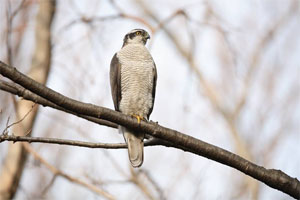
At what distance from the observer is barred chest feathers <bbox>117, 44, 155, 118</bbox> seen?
5141mm

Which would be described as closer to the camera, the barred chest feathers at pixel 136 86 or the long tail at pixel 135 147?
the long tail at pixel 135 147

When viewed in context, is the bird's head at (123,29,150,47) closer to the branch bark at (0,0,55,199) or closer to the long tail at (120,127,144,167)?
the branch bark at (0,0,55,199)

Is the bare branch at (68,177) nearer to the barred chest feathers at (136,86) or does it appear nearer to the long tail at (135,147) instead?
the long tail at (135,147)

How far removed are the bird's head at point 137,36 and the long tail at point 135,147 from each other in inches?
74.5

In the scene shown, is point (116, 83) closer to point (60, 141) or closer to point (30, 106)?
point (30, 106)

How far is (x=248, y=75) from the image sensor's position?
10086 millimetres

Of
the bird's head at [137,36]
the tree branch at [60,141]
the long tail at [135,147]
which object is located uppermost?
the bird's head at [137,36]

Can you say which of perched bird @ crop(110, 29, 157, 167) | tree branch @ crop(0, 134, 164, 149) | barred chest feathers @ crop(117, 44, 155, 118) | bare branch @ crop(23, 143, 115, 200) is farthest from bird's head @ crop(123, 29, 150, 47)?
tree branch @ crop(0, 134, 164, 149)

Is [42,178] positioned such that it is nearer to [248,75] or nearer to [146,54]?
[146,54]

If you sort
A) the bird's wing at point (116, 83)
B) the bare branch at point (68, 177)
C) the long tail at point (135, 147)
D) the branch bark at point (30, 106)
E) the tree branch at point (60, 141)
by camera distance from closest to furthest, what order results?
1. the tree branch at point (60, 141)
2. the long tail at point (135, 147)
3. the bare branch at point (68, 177)
4. the bird's wing at point (116, 83)
5. the branch bark at point (30, 106)

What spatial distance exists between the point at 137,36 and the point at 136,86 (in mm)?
1292

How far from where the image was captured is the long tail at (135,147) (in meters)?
4.55

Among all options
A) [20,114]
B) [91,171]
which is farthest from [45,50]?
[91,171]

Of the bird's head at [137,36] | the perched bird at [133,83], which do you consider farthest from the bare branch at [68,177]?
the bird's head at [137,36]
